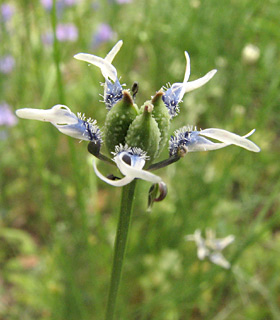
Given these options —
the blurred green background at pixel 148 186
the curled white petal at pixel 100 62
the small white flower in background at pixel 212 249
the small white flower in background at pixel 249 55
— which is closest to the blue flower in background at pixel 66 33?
the blurred green background at pixel 148 186

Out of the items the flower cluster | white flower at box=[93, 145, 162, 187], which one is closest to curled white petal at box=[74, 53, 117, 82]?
the flower cluster

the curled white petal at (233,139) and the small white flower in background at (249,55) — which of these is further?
the small white flower in background at (249,55)

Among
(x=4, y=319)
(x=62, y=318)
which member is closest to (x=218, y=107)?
(x=62, y=318)

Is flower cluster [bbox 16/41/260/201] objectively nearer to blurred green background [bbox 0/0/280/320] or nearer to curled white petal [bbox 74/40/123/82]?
curled white petal [bbox 74/40/123/82]

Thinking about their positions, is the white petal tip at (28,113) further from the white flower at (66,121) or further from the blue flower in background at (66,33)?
the blue flower in background at (66,33)

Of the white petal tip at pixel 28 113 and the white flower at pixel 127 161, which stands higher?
the white petal tip at pixel 28 113
